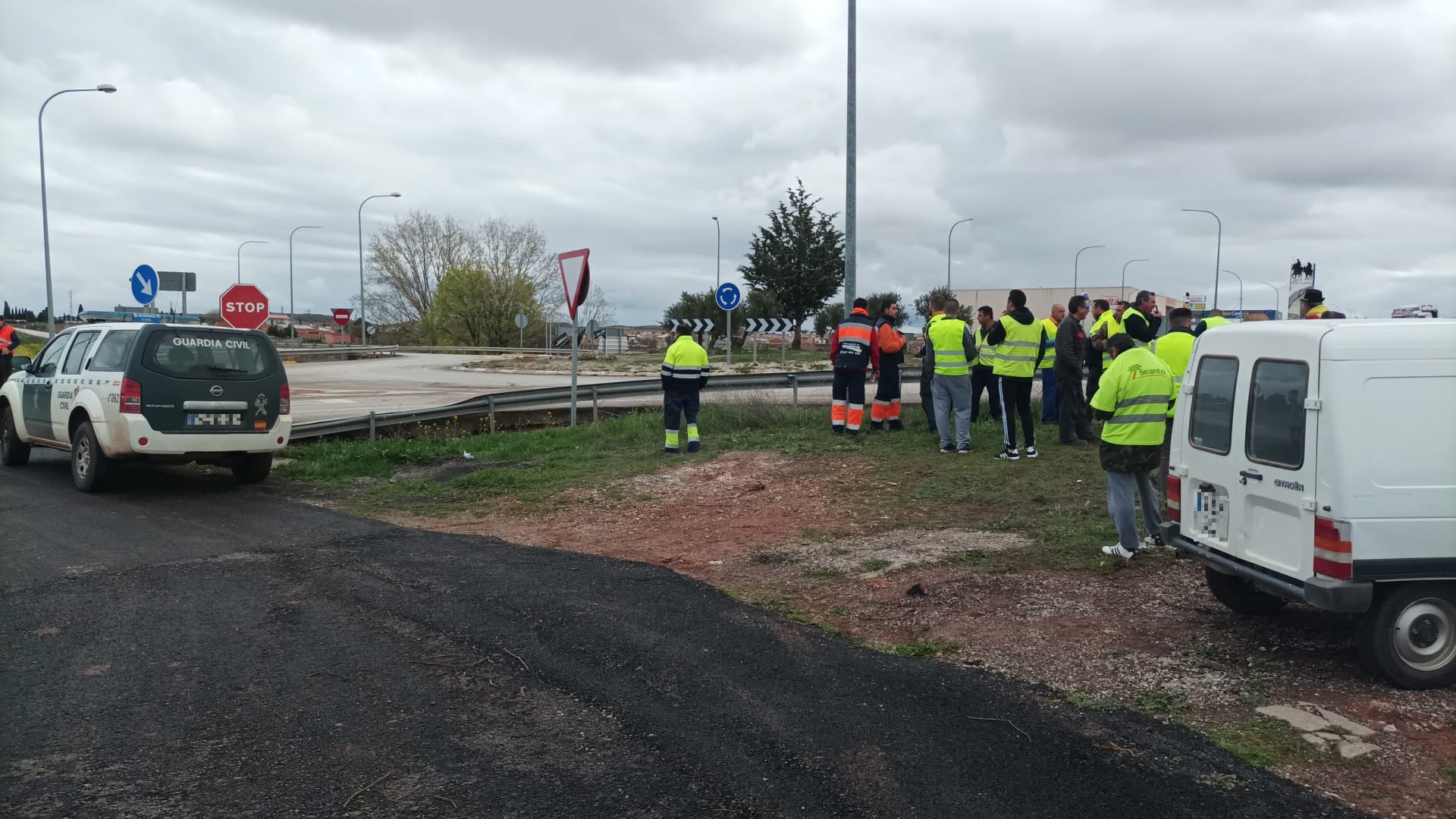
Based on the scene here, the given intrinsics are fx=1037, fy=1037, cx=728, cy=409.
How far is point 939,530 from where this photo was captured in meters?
8.80

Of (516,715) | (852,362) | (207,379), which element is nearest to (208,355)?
(207,379)

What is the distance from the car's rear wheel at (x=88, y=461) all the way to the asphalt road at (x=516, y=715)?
3.87 metres

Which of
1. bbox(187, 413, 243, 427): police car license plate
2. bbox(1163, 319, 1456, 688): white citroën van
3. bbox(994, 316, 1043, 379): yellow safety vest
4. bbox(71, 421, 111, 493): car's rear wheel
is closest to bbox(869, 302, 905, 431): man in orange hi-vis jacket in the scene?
bbox(994, 316, 1043, 379): yellow safety vest

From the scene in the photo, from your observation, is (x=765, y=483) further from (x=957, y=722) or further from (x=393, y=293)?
(x=393, y=293)

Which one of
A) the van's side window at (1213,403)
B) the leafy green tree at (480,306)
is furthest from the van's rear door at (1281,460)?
the leafy green tree at (480,306)

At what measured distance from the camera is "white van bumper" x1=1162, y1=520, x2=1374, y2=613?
198 inches

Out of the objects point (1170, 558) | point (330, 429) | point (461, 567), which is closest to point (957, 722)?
point (1170, 558)

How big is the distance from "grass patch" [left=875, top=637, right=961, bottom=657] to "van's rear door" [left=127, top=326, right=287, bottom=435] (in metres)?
8.32

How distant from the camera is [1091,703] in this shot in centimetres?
494

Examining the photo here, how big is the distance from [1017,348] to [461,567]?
7212mm

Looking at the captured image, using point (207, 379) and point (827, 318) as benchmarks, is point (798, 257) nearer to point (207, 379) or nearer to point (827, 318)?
point (827, 318)

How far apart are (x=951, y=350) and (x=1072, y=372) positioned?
1645mm

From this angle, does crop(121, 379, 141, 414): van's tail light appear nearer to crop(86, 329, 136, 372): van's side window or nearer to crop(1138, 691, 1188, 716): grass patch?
crop(86, 329, 136, 372): van's side window

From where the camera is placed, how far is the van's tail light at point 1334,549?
16.5 feet
